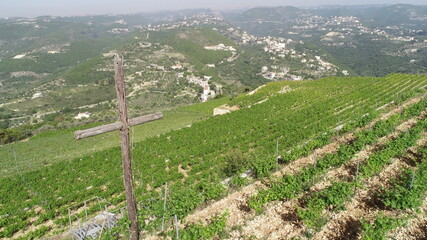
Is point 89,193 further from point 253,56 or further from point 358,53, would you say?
point 358,53

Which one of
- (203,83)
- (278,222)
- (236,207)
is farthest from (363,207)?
(203,83)

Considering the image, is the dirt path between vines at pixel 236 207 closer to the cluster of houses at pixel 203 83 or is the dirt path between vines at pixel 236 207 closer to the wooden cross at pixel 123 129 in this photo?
the wooden cross at pixel 123 129

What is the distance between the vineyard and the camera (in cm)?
875

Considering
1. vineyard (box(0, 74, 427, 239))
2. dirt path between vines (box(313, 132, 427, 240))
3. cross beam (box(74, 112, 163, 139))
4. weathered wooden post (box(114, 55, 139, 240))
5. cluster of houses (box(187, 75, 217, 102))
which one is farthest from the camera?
cluster of houses (box(187, 75, 217, 102))

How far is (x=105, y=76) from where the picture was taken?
13062 centimetres

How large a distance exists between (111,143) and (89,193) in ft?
55.4

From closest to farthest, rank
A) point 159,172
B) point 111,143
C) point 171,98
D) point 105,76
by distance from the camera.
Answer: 1. point 159,172
2. point 111,143
3. point 171,98
4. point 105,76

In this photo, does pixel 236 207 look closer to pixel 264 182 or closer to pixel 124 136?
pixel 264 182

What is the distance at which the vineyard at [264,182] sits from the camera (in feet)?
28.7

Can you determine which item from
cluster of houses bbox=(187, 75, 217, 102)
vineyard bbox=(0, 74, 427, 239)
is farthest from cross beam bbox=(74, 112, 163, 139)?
cluster of houses bbox=(187, 75, 217, 102)

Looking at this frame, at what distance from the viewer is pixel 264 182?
12336 mm

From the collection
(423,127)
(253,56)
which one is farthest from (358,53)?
(423,127)

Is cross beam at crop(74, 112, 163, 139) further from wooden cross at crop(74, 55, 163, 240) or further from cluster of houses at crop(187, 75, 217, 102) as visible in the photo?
cluster of houses at crop(187, 75, 217, 102)

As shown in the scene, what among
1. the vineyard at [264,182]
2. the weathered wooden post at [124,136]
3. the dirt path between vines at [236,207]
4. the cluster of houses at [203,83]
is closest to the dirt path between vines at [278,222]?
the vineyard at [264,182]
